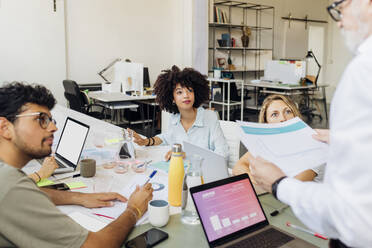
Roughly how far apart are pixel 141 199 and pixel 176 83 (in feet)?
4.21

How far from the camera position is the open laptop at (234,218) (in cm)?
112

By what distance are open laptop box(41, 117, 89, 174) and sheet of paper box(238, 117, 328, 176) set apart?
1163 millimetres

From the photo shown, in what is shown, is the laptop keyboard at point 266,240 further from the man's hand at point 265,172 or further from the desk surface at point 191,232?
the man's hand at point 265,172

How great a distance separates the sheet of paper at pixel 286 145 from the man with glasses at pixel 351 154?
27 cm

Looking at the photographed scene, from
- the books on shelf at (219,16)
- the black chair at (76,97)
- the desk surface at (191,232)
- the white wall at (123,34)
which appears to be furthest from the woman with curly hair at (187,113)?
Answer: the books on shelf at (219,16)

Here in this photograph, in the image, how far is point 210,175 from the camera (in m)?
1.58

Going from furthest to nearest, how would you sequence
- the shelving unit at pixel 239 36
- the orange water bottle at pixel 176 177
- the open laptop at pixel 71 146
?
the shelving unit at pixel 239 36
the open laptop at pixel 71 146
the orange water bottle at pixel 176 177

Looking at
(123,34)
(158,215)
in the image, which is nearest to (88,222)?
(158,215)

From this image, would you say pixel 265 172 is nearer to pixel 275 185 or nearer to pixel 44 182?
pixel 275 185

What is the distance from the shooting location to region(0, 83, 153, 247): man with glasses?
0.98 metres

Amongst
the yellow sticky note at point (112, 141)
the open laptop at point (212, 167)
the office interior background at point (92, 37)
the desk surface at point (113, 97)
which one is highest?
the office interior background at point (92, 37)

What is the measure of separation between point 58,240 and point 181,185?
56cm

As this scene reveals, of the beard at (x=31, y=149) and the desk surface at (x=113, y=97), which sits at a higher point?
the beard at (x=31, y=149)

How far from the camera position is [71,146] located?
2.11m
